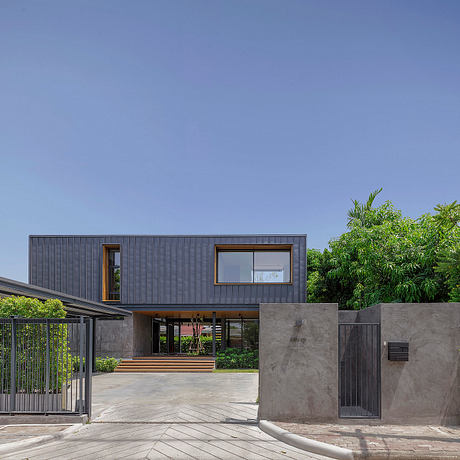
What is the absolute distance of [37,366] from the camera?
8.56 metres

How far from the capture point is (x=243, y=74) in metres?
16.6

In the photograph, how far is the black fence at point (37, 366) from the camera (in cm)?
840

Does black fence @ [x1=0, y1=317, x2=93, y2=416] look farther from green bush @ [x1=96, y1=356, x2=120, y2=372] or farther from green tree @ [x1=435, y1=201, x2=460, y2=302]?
green bush @ [x1=96, y1=356, x2=120, y2=372]

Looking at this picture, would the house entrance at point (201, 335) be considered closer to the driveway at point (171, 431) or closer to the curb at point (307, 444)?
the driveway at point (171, 431)

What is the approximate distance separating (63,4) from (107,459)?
42.2ft

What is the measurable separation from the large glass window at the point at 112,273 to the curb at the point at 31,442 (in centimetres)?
1669

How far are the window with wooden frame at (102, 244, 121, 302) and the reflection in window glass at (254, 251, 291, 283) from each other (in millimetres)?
7940

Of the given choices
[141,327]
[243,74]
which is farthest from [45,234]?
[243,74]

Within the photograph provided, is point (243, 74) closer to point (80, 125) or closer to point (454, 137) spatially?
point (80, 125)

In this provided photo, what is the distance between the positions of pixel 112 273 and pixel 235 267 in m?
7.13

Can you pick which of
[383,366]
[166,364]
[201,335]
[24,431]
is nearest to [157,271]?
[166,364]

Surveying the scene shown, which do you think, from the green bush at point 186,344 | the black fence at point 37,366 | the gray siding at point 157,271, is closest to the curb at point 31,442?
the black fence at point 37,366

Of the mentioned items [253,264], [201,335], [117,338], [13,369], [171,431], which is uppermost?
[253,264]

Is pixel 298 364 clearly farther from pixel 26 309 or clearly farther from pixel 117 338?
pixel 117 338
